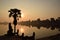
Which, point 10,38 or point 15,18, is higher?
point 15,18

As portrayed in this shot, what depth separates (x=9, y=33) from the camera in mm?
45406

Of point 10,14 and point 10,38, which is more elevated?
point 10,14

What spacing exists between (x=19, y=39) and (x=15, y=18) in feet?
58.7

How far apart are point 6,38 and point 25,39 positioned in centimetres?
410

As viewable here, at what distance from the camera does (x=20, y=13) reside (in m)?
57.9

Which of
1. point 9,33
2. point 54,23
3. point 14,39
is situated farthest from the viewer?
point 54,23

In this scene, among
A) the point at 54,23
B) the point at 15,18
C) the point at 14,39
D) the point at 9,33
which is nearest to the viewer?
the point at 14,39

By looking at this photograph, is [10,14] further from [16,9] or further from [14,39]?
[14,39]

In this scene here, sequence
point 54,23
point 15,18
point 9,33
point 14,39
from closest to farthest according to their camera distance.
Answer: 1. point 14,39
2. point 9,33
3. point 15,18
4. point 54,23

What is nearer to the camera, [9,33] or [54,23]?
[9,33]

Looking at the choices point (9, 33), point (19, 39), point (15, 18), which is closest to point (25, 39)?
point (19, 39)

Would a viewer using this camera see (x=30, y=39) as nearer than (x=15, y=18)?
Yes

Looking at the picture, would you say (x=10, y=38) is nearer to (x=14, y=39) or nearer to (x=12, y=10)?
(x=14, y=39)

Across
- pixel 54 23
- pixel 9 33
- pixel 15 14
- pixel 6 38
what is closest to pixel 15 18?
pixel 15 14
